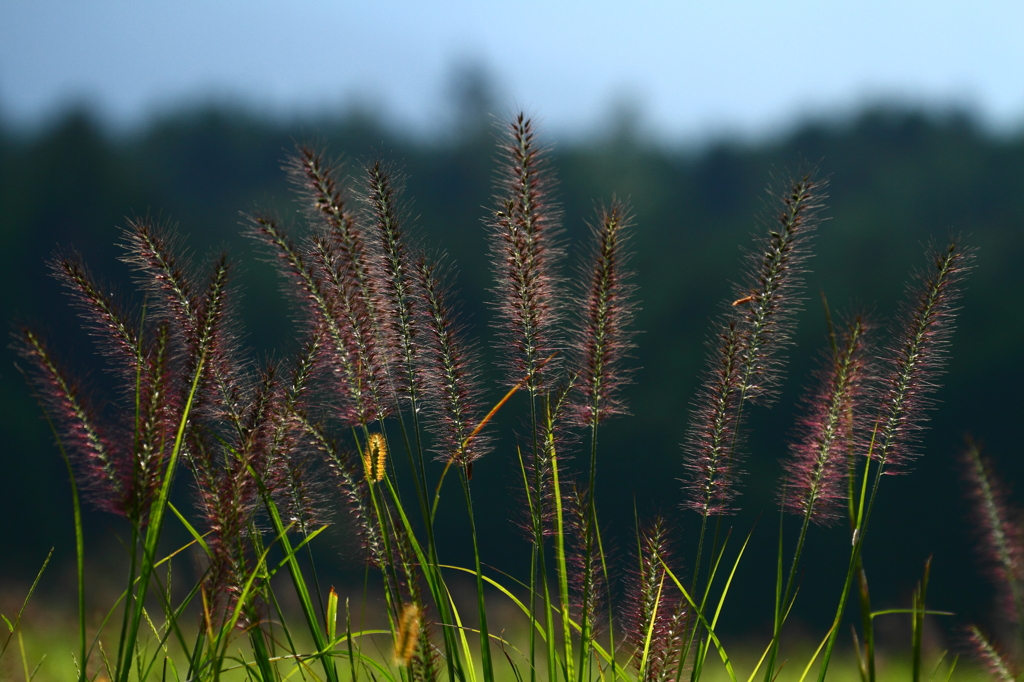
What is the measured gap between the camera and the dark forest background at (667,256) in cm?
2889

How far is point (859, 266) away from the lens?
3944 centimetres

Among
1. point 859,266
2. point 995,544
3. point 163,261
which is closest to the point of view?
point 163,261

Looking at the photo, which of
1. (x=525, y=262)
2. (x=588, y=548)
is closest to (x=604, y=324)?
(x=525, y=262)

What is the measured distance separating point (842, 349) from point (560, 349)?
71 cm

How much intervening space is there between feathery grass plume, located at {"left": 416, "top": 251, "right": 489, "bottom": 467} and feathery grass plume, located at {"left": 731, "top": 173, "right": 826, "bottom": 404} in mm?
732

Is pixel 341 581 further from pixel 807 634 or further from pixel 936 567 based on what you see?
pixel 936 567

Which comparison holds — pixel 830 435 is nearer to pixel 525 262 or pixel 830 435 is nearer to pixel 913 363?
pixel 913 363

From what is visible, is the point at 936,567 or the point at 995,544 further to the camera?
the point at 936,567

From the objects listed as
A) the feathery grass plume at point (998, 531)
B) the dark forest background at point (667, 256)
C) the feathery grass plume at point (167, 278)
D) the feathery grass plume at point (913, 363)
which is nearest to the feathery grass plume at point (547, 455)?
the feathery grass plume at point (913, 363)

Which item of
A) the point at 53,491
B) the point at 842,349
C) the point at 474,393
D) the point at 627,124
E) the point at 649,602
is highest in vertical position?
the point at 627,124

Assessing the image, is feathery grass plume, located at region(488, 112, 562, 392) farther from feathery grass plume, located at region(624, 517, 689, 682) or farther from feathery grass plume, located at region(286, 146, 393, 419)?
feathery grass plume, located at region(624, 517, 689, 682)

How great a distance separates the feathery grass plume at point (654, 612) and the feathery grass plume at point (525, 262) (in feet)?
1.68

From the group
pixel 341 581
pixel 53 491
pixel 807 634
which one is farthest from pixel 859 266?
pixel 53 491

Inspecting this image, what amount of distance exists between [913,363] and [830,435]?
0.97ft
